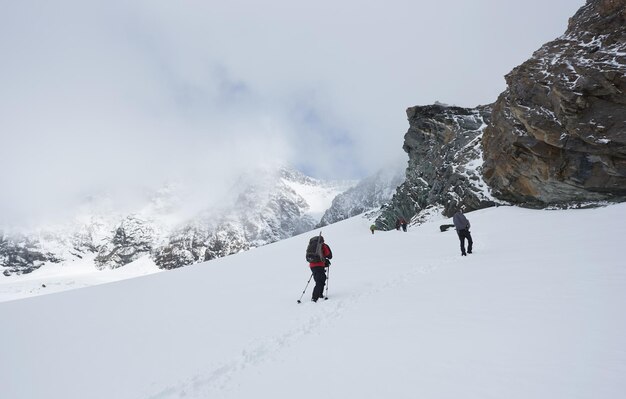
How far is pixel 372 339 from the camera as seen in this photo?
5.56 m

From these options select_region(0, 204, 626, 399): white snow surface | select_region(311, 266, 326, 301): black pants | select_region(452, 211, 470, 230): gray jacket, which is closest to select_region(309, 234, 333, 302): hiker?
select_region(311, 266, 326, 301): black pants

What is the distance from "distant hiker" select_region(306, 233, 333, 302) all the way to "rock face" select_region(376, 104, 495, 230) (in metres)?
26.4

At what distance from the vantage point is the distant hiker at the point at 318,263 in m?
9.79

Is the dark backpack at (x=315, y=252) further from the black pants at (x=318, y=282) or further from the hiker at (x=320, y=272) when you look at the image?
the black pants at (x=318, y=282)

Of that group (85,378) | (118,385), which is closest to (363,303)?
(118,385)

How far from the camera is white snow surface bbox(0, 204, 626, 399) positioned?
3.88m

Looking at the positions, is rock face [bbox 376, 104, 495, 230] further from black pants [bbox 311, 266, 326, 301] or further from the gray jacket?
black pants [bbox 311, 266, 326, 301]

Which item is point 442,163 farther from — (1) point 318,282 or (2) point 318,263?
(1) point 318,282

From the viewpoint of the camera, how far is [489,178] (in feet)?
101

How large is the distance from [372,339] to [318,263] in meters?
4.67

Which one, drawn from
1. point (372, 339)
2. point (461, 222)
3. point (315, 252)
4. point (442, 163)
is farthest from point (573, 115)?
point (372, 339)

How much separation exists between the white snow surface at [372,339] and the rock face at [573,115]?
11.0 meters

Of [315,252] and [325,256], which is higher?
[315,252]

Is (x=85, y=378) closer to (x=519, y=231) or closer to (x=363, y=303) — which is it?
(x=363, y=303)
